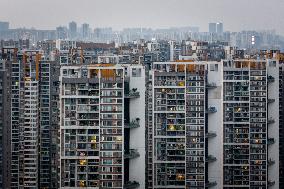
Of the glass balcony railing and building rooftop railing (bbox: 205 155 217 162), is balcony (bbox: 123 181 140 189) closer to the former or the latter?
the glass balcony railing

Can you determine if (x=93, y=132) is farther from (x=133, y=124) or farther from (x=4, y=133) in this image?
(x=4, y=133)

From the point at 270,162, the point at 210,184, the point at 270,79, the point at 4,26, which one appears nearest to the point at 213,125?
the point at 210,184

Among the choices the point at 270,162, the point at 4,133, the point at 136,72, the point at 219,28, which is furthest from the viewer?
the point at 219,28

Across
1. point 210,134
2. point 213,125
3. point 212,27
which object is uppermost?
point 212,27

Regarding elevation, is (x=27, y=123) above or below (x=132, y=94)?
below

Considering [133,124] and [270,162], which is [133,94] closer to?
[133,124]

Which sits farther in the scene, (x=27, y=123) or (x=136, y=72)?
(x=27, y=123)

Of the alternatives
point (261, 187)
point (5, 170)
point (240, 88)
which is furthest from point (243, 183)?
point (5, 170)

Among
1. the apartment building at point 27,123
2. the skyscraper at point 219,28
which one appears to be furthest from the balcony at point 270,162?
the skyscraper at point 219,28

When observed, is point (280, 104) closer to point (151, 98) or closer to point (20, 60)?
point (151, 98)

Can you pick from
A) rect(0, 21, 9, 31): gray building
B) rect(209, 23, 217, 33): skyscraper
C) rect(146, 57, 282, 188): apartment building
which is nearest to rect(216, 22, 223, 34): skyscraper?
rect(209, 23, 217, 33): skyscraper

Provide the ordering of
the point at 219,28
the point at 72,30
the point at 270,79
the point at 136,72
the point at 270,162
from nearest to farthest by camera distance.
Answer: the point at 136,72 → the point at 270,162 → the point at 270,79 → the point at 219,28 → the point at 72,30
